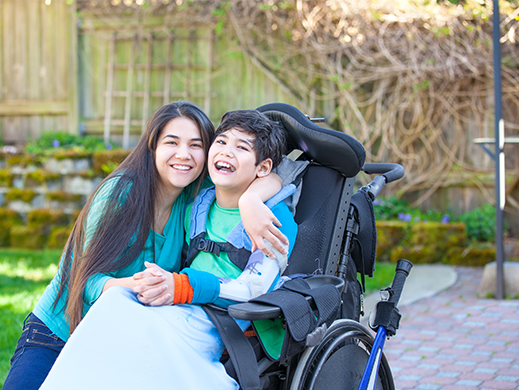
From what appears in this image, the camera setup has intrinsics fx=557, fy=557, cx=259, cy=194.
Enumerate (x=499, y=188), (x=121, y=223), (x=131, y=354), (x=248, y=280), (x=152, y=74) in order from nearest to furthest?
(x=131, y=354), (x=248, y=280), (x=121, y=223), (x=499, y=188), (x=152, y=74)

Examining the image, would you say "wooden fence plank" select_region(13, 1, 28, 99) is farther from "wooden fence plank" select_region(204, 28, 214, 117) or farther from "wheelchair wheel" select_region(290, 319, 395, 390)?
"wheelchair wheel" select_region(290, 319, 395, 390)

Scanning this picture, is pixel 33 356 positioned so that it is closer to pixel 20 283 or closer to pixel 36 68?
pixel 20 283

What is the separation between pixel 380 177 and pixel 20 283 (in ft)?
10.8

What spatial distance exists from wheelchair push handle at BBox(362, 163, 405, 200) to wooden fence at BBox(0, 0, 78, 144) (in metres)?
5.55

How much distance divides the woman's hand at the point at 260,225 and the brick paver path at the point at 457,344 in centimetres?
149

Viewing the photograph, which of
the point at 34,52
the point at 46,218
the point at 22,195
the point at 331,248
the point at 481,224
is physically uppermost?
the point at 34,52

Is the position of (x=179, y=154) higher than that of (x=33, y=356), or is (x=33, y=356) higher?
(x=179, y=154)

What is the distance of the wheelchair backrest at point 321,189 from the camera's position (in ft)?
6.50

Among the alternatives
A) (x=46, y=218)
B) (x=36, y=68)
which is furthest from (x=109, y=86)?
(x=46, y=218)

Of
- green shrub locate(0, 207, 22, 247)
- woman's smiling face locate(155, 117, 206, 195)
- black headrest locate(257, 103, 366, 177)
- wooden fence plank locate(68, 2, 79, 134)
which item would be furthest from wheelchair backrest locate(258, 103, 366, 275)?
wooden fence plank locate(68, 2, 79, 134)

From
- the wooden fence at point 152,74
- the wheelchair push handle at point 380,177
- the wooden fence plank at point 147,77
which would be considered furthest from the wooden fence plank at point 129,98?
the wheelchair push handle at point 380,177

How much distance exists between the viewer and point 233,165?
1.90 m

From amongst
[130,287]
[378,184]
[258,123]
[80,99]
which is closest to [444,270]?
[378,184]

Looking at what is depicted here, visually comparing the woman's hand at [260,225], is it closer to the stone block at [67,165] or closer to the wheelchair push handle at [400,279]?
the wheelchair push handle at [400,279]
